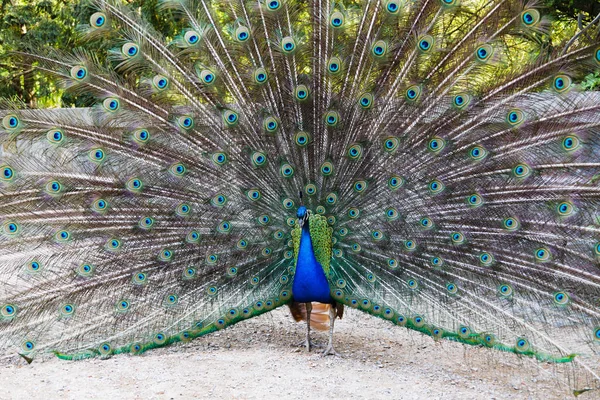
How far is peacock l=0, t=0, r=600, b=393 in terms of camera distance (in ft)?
13.2

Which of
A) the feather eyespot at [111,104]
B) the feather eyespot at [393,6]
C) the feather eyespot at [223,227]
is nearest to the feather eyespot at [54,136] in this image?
the feather eyespot at [111,104]

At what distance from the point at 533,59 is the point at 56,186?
3208 millimetres

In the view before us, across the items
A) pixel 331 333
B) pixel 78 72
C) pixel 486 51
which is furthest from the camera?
pixel 331 333

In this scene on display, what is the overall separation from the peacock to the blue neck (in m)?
0.01

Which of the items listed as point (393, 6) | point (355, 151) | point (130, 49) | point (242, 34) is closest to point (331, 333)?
point (355, 151)

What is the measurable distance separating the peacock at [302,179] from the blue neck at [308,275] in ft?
0.05

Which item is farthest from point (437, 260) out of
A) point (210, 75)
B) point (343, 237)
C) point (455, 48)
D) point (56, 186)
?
point (56, 186)

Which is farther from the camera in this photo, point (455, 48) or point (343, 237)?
point (343, 237)

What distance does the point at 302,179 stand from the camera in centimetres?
448

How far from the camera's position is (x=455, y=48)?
4125 millimetres

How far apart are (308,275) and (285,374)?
0.68 metres

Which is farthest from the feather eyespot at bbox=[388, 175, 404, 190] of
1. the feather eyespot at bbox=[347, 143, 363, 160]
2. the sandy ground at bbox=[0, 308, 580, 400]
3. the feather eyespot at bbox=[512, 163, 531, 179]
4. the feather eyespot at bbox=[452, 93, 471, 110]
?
the sandy ground at bbox=[0, 308, 580, 400]

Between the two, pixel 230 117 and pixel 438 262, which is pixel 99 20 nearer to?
pixel 230 117

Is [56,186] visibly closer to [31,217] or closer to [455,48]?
[31,217]
